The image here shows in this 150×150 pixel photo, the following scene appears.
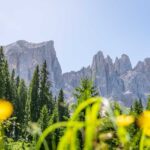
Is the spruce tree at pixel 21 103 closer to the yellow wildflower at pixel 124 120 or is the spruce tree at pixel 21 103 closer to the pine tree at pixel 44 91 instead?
the pine tree at pixel 44 91

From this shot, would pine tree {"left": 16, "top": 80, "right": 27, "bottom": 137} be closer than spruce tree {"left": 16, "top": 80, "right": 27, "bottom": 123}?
Yes

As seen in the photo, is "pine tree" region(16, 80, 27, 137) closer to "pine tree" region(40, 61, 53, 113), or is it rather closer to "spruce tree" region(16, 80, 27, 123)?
"spruce tree" region(16, 80, 27, 123)

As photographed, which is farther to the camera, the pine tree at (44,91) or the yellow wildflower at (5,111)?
the pine tree at (44,91)

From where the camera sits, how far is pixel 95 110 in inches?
58.9

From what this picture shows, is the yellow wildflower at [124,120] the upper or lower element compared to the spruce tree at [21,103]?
lower

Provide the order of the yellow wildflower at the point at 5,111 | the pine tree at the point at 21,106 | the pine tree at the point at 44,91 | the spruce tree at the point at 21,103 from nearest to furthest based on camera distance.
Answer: the yellow wildflower at the point at 5,111, the pine tree at the point at 21,106, the pine tree at the point at 44,91, the spruce tree at the point at 21,103

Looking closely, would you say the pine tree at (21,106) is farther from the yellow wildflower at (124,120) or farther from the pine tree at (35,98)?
the yellow wildflower at (124,120)

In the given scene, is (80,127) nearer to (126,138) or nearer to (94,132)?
(94,132)

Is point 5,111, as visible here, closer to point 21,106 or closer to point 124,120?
point 124,120

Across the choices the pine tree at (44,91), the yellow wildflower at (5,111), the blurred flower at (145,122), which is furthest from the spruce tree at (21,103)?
the blurred flower at (145,122)

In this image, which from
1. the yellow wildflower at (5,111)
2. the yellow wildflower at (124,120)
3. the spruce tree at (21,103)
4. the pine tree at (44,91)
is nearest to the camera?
the yellow wildflower at (124,120)

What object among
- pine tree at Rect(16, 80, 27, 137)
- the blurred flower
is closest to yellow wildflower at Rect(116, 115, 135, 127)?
the blurred flower


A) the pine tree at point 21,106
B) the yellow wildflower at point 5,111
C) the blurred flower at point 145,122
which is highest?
the pine tree at point 21,106

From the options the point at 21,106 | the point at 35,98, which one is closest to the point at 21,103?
the point at 21,106
